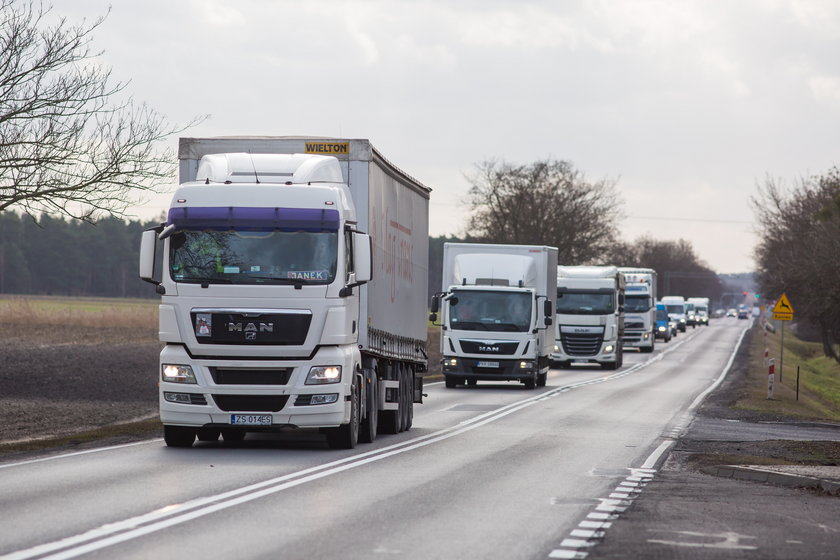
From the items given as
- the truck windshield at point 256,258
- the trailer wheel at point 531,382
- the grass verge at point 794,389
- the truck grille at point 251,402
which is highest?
the truck windshield at point 256,258

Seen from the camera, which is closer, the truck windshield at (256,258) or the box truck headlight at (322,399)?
the truck windshield at (256,258)

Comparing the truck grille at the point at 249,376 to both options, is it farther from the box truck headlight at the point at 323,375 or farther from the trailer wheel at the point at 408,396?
the trailer wheel at the point at 408,396

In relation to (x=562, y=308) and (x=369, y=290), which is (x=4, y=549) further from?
(x=562, y=308)

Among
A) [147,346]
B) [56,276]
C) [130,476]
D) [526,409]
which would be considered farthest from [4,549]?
[56,276]

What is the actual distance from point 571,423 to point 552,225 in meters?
61.9

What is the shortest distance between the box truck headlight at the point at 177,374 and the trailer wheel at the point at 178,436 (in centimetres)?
92

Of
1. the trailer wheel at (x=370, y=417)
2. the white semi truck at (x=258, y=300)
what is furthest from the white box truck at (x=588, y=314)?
the white semi truck at (x=258, y=300)

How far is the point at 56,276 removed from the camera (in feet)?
497

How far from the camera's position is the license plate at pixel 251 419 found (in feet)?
53.6

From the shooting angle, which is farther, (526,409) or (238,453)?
(526,409)

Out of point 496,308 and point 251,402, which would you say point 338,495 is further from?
point 496,308

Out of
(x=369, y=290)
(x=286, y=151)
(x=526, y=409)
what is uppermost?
(x=286, y=151)

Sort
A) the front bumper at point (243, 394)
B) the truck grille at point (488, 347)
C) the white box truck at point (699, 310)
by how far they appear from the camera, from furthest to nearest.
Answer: the white box truck at point (699, 310) < the truck grille at point (488, 347) < the front bumper at point (243, 394)

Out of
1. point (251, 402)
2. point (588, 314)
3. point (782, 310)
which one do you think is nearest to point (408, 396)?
point (251, 402)
